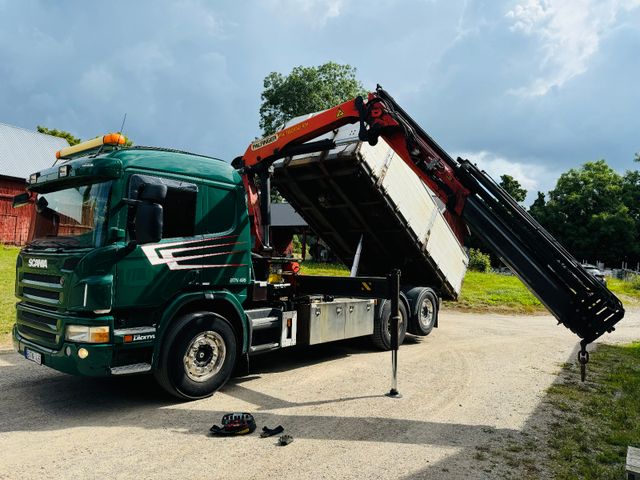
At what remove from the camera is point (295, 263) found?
8125mm

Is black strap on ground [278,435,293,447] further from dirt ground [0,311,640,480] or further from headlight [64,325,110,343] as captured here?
headlight [64,325,110,343]

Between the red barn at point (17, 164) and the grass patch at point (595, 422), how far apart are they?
102 feet

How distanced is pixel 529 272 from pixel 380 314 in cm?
379

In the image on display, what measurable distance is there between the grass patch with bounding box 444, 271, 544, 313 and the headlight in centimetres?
1485

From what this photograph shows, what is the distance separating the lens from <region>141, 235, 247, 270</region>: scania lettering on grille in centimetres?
548

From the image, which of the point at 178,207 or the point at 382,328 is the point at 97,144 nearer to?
the point at 178,207

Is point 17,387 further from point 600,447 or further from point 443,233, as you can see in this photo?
point 443,233

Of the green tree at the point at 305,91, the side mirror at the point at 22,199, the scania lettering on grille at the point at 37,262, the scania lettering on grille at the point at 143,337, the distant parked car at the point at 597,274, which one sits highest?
the green tree at the point at 305,91

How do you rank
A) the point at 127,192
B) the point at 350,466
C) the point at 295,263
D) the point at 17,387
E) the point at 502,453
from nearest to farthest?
1. the point at 350,466
2. the point at 502,453
3. the point at 127,192
4. the point at 17,387
5. the point at 295,263

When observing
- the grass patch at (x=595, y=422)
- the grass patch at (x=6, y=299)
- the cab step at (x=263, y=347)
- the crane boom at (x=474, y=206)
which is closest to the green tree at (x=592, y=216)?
the grass patch at (x=595, y=422)

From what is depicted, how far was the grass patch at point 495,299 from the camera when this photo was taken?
18.6m

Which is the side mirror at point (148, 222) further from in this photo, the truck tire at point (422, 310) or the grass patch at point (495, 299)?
the grass patch at point (495, 299)

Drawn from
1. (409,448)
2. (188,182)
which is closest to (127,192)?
(188,182)

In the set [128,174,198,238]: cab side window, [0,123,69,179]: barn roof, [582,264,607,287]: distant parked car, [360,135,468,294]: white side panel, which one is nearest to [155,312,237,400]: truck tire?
[128,174,198,238]: cab side window
